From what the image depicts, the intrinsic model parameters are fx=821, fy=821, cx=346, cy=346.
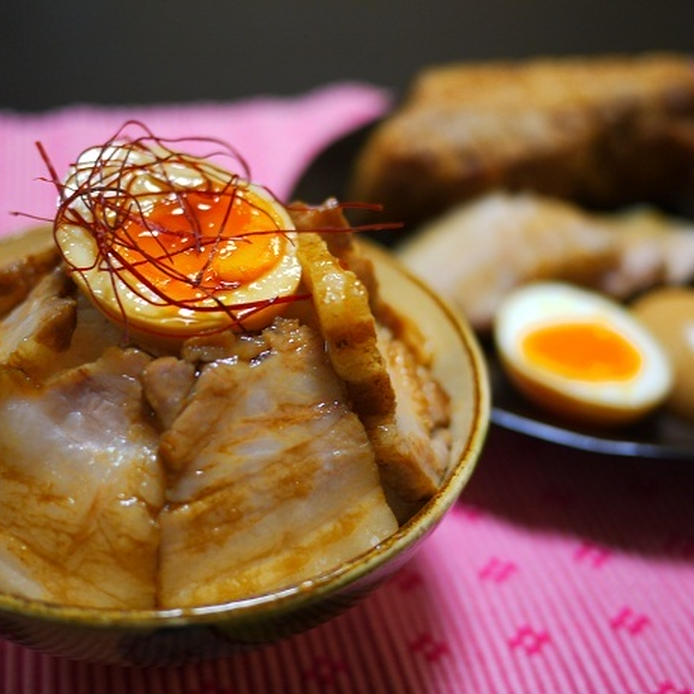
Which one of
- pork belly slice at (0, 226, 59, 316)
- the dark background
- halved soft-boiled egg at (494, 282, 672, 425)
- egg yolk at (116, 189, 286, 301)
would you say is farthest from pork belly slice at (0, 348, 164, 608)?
the dark background

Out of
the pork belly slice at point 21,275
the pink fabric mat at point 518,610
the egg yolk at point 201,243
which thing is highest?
the egg yolk at point 201,243

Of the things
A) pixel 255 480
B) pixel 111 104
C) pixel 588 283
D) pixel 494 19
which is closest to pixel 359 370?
pixel 255 480

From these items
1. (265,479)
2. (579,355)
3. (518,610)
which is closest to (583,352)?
(579,355)

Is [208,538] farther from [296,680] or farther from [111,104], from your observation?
[111,104]

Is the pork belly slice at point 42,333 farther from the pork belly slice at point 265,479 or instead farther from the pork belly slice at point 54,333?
the pork belly slice at point 265,479

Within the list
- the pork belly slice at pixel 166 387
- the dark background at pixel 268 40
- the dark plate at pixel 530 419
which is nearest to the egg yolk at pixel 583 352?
the dark plate at pixel 530 419

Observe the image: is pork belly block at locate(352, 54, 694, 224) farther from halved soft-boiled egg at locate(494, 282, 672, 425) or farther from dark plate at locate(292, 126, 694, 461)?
halved soft-boiled egg at locate(494, 282, 672, 425)
